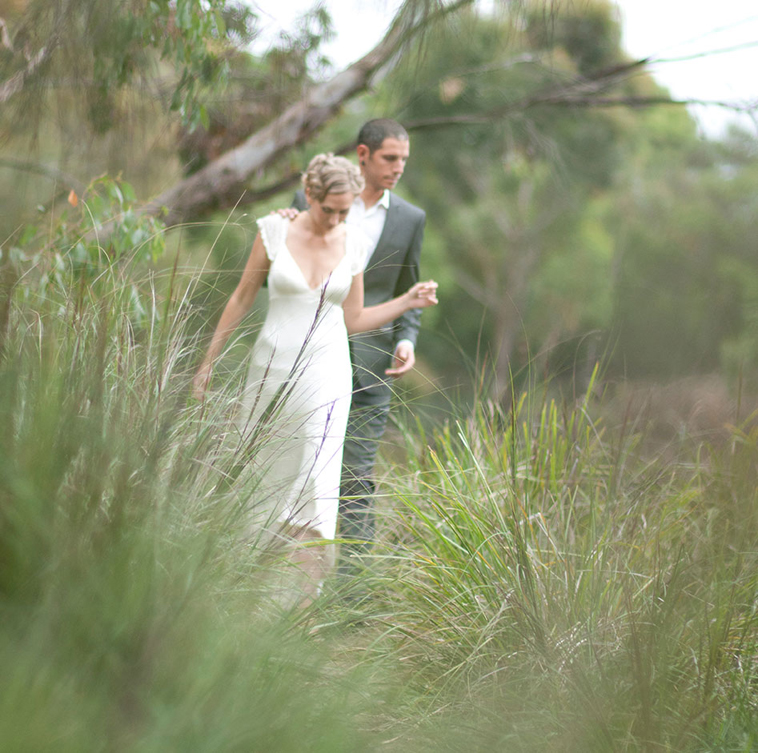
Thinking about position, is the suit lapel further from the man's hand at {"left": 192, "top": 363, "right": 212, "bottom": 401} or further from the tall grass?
the man's hand at {"left": 192, "top": 363, "right": 212, "bottom": 401}

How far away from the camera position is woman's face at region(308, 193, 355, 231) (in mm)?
3867

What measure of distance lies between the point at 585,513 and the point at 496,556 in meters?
0.86

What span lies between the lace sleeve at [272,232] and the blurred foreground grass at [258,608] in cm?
117

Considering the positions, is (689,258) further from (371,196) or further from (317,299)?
(317,299)

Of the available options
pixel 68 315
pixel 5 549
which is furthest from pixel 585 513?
pixel 5 549

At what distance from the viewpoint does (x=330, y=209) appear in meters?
3.92

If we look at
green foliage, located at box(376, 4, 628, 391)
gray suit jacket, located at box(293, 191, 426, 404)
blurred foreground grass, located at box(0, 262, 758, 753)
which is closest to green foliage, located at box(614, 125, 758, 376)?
green foliage, located at box(376, 4, 628, 391)

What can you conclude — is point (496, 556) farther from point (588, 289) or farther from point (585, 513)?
point (588, 289)

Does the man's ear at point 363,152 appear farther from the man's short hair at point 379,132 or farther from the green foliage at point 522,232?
the green foliage at point 522,232

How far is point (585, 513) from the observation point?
12.0ft

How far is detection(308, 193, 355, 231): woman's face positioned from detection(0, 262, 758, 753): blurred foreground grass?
1.23 meters

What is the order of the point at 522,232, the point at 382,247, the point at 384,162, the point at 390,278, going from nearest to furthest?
the point at 384,162 < the point at 382,247 < the point at 390,278 < the point at 522,232

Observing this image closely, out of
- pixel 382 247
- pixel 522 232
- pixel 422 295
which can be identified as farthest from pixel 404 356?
pixel 522 232

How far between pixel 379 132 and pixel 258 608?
268 centimetres
